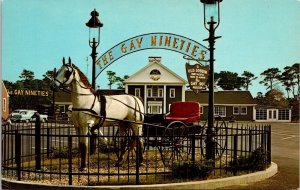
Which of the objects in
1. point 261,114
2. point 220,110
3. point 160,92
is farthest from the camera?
point 261,114

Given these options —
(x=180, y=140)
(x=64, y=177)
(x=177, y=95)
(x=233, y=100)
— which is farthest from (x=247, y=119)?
(x=64, y=177)

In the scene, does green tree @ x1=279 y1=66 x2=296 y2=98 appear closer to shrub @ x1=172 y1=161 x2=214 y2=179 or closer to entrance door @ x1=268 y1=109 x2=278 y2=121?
shrub @ x1=172 y1=161 x2=214 y2=179

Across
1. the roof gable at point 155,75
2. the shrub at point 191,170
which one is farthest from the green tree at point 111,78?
the shrub at point 191,170

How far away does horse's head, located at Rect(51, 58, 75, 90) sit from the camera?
Result: 8.08 meters

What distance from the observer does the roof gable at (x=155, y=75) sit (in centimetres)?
1118

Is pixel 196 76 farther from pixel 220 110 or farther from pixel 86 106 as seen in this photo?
pixel 220 110

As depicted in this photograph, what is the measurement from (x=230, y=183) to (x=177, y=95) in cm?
787

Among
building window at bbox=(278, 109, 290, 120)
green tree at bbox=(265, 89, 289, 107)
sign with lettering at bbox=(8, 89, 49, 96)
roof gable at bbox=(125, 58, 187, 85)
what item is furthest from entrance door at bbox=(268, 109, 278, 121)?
sign with lettering at bbox=(8, 89, 49, 96)

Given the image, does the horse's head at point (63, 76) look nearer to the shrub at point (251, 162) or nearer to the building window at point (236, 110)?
the shrub at point (251, 162)

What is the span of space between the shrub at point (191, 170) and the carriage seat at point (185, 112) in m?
1.91

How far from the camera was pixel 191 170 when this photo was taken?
778 centimetres

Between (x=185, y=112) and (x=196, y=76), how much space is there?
0.96 metres

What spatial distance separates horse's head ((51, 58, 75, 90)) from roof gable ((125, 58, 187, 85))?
2.85 metres

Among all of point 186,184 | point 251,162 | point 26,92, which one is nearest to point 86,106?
point 186,184
